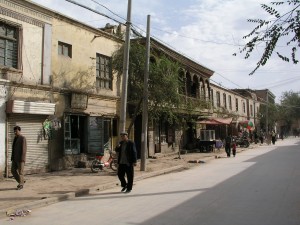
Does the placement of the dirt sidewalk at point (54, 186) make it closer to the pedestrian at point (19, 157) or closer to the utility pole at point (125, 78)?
the pedestrian at point (19, 157)

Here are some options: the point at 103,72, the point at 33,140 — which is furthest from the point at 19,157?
the point at 103,72

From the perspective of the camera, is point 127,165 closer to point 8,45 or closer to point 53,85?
point 53,85

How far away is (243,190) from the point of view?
11.8m

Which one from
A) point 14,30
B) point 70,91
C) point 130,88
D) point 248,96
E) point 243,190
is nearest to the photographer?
point 243,190

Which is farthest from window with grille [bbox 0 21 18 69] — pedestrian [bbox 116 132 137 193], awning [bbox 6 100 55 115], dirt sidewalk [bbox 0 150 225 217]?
pedestrian [bbox 116 132 137 193]

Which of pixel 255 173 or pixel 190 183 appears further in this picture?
pixel 255 173

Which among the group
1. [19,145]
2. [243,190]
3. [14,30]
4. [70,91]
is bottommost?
[243,190]

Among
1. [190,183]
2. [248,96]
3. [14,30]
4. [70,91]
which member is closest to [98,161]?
[70,91]

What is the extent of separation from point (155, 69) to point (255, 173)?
6428mm

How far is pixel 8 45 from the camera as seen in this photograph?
49.7ft

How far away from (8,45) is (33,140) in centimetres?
369

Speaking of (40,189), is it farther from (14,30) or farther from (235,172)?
(235,172)

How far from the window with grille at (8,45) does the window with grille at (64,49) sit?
2.57 meters

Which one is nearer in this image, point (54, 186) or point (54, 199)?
point (54, 199)
